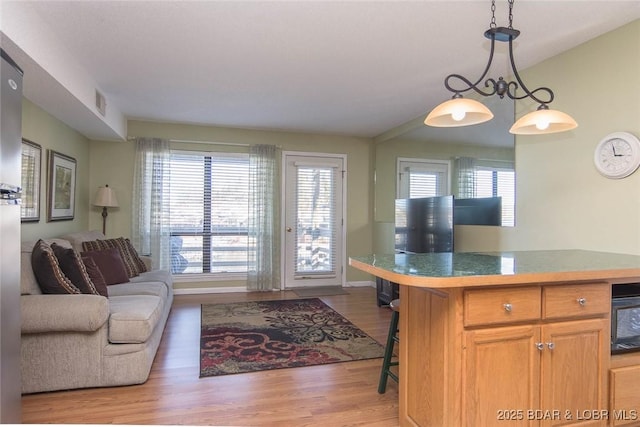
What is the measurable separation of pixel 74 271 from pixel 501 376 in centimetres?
279

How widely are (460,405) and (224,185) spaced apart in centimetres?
453

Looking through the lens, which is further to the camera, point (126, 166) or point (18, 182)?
point (126, 166)

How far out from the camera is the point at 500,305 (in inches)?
66.2

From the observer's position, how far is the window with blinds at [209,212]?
5.32m

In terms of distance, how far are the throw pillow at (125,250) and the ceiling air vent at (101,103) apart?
1.36 m

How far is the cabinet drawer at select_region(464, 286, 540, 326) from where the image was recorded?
1.64 m

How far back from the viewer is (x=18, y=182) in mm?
1790

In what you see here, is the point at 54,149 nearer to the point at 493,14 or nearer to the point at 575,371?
the point at 493,14

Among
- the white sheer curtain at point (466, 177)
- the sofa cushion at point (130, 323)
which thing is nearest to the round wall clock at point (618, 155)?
the white sheer curtain at point (466, 177)

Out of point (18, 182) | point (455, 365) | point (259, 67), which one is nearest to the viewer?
point (455, 365)

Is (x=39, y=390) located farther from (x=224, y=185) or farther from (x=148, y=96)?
(x=224, y=185)

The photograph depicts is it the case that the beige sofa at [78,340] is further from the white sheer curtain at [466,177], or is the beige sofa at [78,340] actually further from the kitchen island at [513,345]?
the white sheer curtain at [466,177]

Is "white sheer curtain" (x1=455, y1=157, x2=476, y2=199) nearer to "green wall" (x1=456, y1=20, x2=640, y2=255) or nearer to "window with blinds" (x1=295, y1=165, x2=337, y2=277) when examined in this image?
"green wall" (x1=456, y1=20, x2=640, y2=255)

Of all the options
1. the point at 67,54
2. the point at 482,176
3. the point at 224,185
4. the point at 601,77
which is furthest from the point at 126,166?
the point at 601,77
